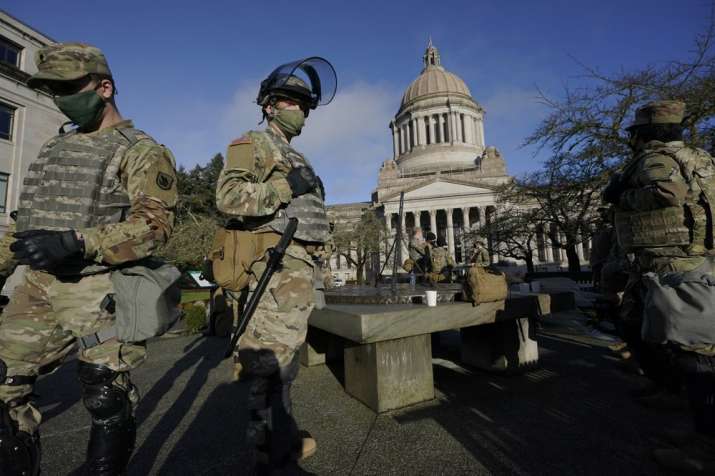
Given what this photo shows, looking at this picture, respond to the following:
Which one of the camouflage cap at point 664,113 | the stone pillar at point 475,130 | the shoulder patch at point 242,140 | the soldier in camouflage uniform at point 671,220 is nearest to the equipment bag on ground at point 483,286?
the soldier in camouflage uniform at point 671,220

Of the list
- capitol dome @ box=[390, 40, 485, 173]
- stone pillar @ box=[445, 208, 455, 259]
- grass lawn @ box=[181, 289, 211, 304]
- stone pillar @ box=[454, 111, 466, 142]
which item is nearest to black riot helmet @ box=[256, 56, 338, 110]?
grass lawn @ box=[181, 289, 211, 304]

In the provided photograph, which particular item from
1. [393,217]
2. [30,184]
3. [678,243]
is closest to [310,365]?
[30,184]

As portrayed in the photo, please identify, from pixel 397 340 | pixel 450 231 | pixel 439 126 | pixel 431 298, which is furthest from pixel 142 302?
pixel 439 126

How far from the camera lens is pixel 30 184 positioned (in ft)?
6.01

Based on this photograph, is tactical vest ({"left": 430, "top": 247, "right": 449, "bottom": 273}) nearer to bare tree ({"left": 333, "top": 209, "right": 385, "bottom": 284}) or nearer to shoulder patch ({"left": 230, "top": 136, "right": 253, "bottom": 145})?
shoulder patch ({"left": 230, "top": 136, "right": 253, "bottom": 145})

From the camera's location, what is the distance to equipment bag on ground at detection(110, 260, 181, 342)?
1.66 metres

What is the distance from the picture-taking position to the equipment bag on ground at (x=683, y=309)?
78.0 inches

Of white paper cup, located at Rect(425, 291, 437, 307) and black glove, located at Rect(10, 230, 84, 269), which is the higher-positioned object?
black glove, located at Rect(10, 230, 84, 269)

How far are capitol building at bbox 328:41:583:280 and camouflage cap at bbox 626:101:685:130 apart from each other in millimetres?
37711

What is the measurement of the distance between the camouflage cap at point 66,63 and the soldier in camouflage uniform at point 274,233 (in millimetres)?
808

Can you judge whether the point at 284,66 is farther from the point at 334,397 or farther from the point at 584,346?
the point at 584,346

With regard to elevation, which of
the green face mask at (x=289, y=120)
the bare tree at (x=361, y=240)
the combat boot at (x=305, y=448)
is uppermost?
the bare tree at (x=361, y=240)

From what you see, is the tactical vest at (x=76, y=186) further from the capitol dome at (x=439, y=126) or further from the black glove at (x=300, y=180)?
the capitol dome at (x=439, y=126)

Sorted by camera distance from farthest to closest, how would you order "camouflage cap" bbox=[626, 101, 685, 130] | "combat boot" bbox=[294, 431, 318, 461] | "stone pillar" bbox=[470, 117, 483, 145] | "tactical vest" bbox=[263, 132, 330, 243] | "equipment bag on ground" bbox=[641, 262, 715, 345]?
"stone pillar" bbox=[470, 117, 483, 145]
"camouflage cap" bbox=[626, 101, 685, 130]
"combat boot" bbox=[294, 431, 318, 461]
"tactical vest" bbox=[263, 132, 330, 243]
"equipment bag on ground" bbox=[641, 262, 715, 345]
